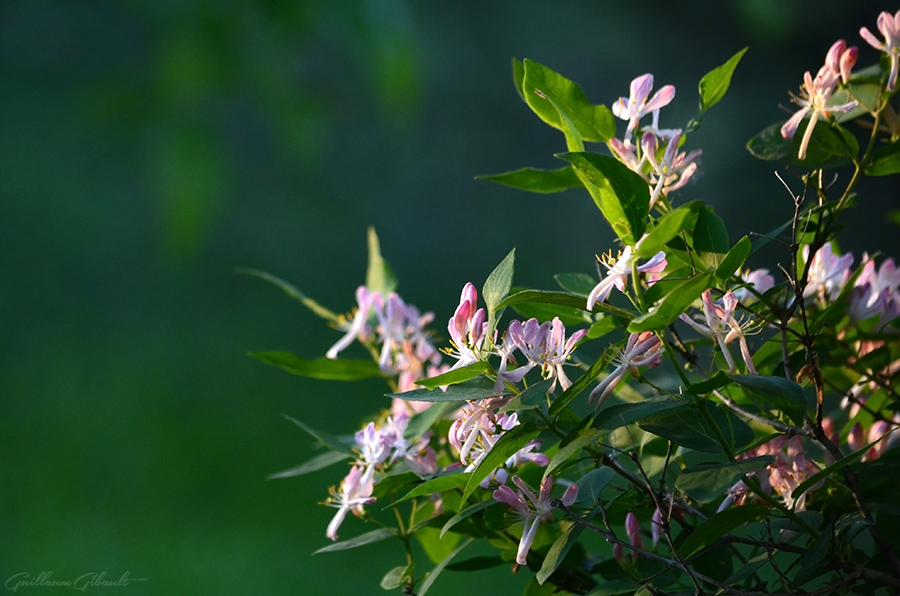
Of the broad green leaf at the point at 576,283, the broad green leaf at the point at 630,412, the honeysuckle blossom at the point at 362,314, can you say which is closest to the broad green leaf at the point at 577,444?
the broad green leaf at the point at 630,412

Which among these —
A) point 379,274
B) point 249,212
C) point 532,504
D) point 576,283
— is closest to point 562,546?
point 532,504

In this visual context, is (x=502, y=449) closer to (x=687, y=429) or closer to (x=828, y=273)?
(x=687, y=429)

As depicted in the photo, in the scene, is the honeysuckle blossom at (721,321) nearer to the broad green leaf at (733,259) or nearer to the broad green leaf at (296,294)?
the broad green leaf at (733,259)

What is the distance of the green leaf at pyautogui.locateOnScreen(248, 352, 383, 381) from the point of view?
0.42 m

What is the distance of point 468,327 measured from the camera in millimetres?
311

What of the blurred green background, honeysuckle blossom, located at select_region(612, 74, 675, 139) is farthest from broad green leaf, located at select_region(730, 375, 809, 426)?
the blurred green background

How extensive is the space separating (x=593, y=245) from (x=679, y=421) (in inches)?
102

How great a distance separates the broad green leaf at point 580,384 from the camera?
0.88ft

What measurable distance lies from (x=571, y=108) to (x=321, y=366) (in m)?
0.19

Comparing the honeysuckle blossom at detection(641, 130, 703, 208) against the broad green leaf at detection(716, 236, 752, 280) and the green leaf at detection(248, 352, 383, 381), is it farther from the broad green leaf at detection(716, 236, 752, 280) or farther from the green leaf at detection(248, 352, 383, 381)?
the green leaf at detection(248, 352, 383, 381)

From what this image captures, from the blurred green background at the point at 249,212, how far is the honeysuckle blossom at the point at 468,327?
97 centimetres

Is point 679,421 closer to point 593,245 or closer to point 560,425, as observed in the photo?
point 560,425

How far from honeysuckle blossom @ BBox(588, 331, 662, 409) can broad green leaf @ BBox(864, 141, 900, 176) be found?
0.47ft

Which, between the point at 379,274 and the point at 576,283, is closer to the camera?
the point at 576,283
